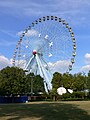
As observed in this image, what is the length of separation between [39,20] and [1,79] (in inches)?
778

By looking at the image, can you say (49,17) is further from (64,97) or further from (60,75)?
(60,75)

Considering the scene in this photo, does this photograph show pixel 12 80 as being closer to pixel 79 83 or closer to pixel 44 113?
pixel 79 83

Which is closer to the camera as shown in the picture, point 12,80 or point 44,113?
point 44,113

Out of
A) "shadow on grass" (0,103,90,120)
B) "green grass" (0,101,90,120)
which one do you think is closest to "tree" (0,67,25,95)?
"green grass" (0,101,90,120)

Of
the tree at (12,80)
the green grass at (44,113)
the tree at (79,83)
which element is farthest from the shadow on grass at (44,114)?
the tree at (79,83)

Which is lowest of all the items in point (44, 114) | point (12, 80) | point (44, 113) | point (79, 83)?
point (44, 114)

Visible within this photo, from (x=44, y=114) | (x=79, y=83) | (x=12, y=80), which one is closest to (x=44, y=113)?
(x=44, y=114)

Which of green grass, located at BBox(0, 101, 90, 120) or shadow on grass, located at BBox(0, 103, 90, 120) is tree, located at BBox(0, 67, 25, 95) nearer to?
green grass, located at BBox(0, 101, 90, 120)

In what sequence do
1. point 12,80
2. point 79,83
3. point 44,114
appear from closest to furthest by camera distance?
1. point 44,114
2. point 12,80
3. point 79,83

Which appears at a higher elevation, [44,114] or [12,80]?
[12,80]

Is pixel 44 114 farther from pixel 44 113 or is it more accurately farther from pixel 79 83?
pixel 79 83

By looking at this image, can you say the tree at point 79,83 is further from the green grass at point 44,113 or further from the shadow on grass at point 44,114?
the shadow on grass at point 44,114

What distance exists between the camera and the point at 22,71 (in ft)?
311

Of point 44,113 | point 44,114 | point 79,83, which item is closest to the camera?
point 44,114
